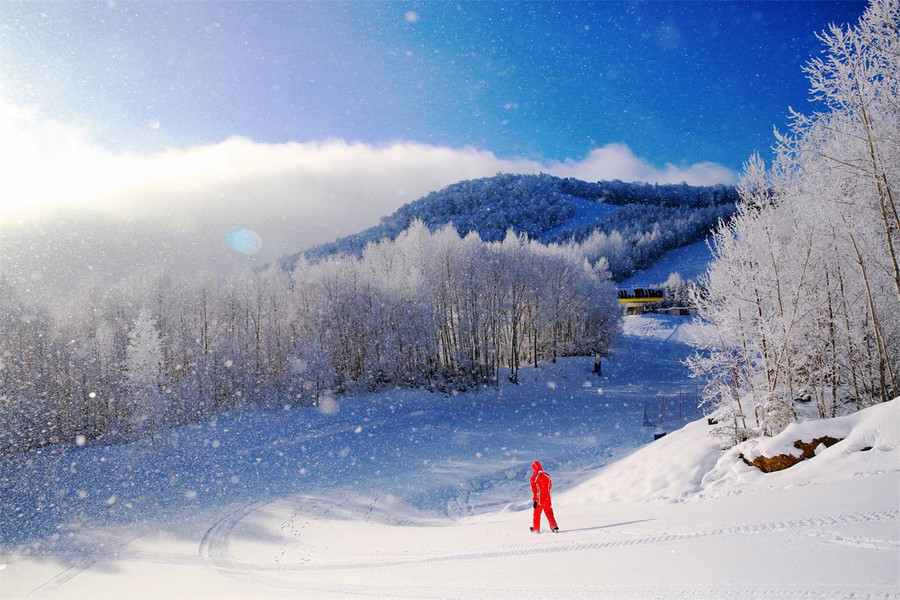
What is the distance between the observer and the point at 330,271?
44.2m

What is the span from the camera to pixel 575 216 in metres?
179

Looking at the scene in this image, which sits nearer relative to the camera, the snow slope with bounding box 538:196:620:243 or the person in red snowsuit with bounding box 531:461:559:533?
the person in red snowsuit with bounding box 531:461:559:533

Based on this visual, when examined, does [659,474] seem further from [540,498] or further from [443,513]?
[443,513]

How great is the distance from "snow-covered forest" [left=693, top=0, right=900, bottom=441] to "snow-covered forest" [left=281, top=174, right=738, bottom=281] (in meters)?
79.4

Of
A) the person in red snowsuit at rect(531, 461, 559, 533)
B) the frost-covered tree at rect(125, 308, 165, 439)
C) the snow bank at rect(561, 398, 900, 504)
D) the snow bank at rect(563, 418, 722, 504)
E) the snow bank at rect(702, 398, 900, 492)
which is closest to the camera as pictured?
the snow bank at rect(702, 398, 900, 492)

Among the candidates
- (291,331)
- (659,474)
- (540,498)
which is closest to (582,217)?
(291,331)

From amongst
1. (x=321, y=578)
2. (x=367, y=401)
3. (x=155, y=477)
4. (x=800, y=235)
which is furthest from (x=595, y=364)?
(x=321, y=578)

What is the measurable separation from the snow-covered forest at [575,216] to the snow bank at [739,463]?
81.0 meters

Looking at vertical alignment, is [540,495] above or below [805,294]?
below

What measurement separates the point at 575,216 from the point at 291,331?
501ft

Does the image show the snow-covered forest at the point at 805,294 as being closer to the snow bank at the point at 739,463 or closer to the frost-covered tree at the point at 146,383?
the snow bank at the point at 739,463

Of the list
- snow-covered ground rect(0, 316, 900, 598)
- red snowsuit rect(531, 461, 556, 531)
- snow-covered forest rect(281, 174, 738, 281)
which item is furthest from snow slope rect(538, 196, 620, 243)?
red snowsuit rect(531, 461, 556, 531)

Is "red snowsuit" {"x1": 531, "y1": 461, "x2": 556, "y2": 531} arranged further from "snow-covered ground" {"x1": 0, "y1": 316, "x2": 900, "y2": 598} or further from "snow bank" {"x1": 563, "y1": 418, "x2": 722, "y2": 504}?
"snow bank" {"x1": 563, "y1": 418, "x2": 722, "y2": 504}

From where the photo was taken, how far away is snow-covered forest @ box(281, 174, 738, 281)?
382ft
